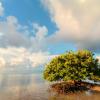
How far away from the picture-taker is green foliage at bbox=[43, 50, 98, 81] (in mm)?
80812

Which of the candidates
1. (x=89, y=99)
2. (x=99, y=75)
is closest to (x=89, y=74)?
(x=99, y=75)

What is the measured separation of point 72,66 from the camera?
82.0m

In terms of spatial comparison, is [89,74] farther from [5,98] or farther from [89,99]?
[5,98]

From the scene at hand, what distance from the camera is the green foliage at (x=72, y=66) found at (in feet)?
265

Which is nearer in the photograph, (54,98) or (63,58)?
(54,98)

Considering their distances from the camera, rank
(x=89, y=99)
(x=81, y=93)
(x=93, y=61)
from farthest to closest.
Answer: (x=93, y=61) → (x=81, y=93) → (x=89, y=99)

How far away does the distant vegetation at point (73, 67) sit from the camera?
8081 cm

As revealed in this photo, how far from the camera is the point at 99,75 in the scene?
280ft

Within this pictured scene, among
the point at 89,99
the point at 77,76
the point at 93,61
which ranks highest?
the point at 93,61

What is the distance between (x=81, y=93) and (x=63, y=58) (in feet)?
42.0

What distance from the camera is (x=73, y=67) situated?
81.4m

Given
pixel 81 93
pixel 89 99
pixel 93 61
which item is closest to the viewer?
pixel 89 99

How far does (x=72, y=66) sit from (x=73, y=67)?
2.23 feet

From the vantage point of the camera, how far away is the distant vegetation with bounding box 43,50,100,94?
80812mm
